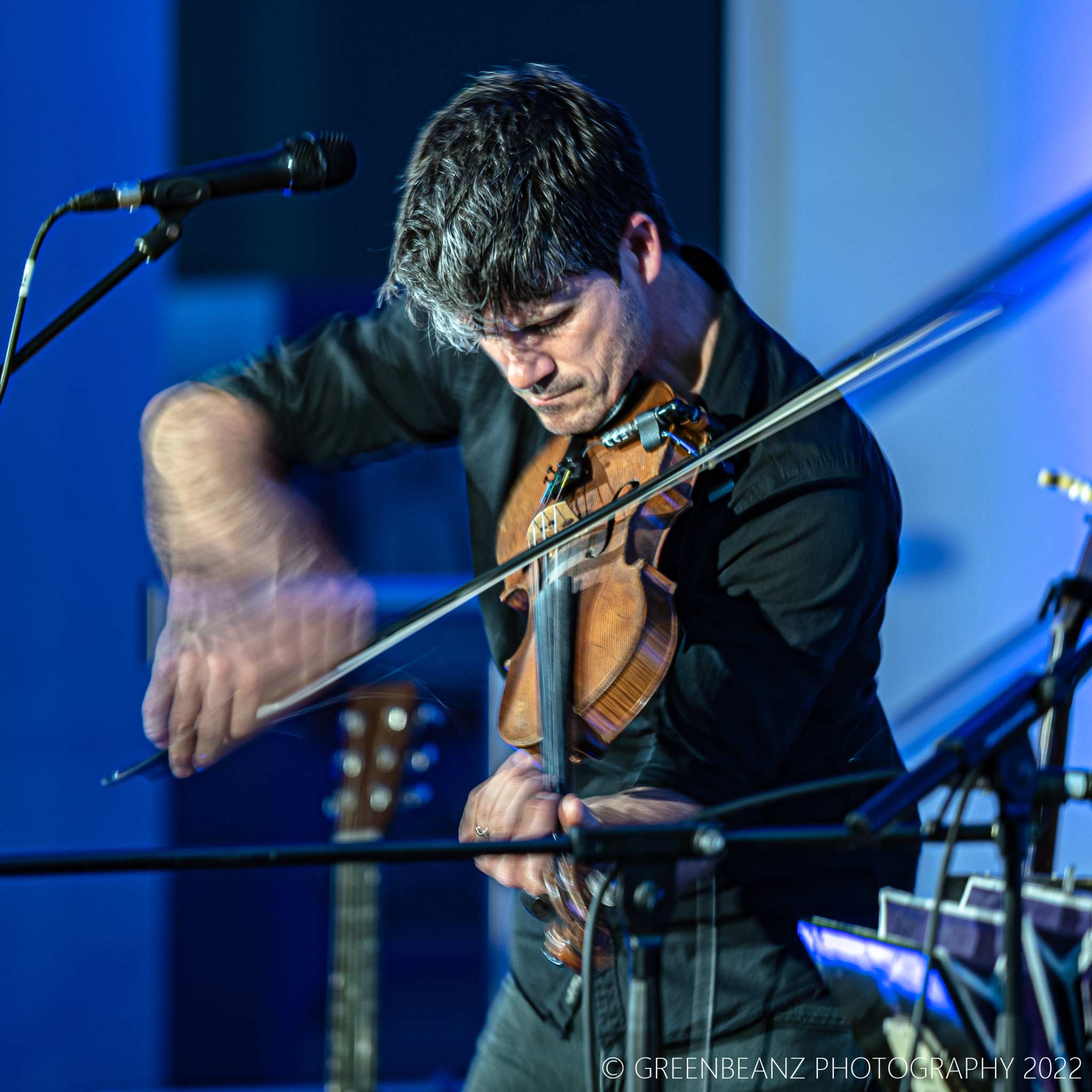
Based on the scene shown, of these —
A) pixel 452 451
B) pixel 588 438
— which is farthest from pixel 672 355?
pixel 452 451

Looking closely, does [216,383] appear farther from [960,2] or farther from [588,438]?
[960,2]

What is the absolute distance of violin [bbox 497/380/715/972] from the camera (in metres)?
1.01

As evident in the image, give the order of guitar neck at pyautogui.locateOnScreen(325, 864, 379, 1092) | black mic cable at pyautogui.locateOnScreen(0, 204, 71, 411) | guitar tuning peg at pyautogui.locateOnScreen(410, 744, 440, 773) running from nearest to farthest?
black mic cable at pyautogui.locateOnScreen(0, 204, 71, 411)
guitar tuning peg at pyautogui.locateOnScreen(410, 744, 440, 773)
guitar neck at pyautogui.locateOnScreen(325, 864, 379, 1092)

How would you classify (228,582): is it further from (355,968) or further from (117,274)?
(355,968)

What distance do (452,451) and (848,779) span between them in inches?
78.5

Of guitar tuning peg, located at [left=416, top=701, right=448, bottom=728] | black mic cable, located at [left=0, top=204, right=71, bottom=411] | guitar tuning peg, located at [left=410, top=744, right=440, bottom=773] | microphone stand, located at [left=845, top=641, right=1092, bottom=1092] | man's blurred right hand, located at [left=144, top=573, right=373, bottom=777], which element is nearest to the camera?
microphone stand, located at [left=845, top=641, right=1092, bottom=1092]

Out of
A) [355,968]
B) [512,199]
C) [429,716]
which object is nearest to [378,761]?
[429,716]

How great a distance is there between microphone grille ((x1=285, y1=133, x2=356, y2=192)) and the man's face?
7.3 inches

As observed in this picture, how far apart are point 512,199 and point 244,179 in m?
0.22

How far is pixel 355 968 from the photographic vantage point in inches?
71.8

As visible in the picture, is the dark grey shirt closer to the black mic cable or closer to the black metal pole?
the black metal pole

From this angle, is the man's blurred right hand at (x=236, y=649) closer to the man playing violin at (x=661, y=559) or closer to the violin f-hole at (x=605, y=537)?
the man playing violin at (x=661, y=559)

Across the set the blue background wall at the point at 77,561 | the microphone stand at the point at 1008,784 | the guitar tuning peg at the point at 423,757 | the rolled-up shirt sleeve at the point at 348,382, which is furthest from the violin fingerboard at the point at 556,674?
the blue background wall at the point at 77,561

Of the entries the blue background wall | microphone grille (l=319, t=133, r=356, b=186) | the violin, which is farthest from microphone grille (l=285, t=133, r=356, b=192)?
the blue background wall
